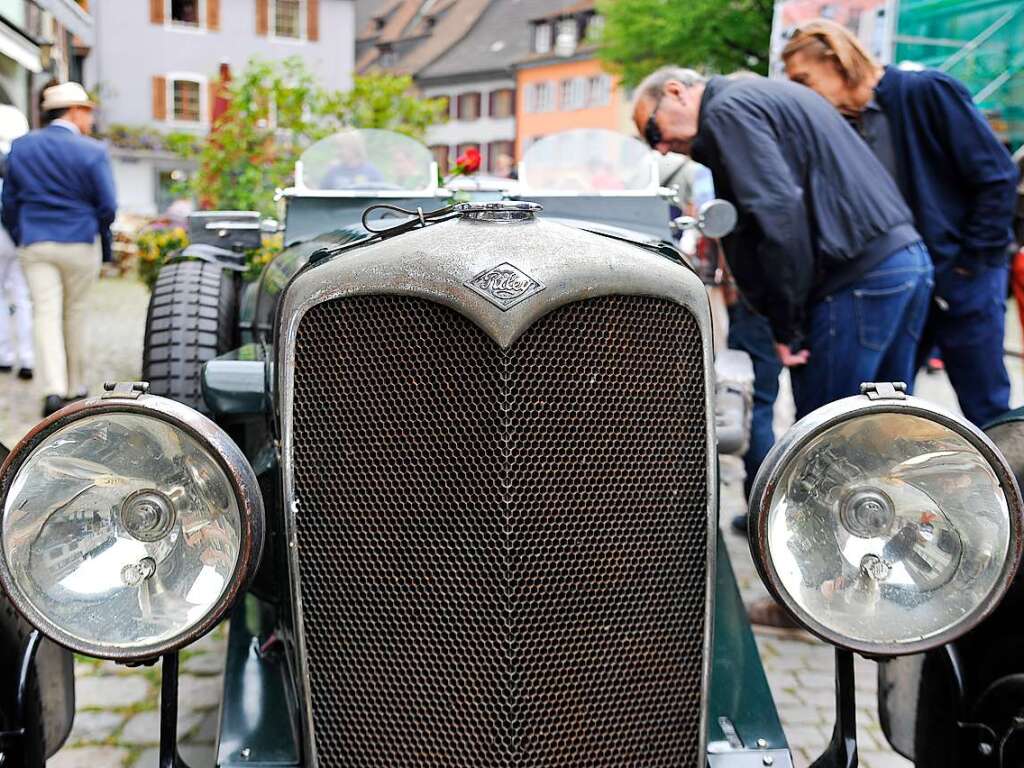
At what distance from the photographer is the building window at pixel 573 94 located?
46.3 m

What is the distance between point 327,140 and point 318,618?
104 inches

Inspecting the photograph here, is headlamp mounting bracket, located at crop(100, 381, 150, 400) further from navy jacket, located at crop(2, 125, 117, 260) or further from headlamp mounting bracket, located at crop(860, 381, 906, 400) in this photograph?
navy jacket, located at crop(2, 125, 117, 260)

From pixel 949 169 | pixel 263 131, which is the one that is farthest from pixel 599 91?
pixel 949 169

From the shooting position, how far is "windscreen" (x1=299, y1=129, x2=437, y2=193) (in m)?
4.20

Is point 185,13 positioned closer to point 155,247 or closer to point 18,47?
point 18,47

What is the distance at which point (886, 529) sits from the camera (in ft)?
6.38

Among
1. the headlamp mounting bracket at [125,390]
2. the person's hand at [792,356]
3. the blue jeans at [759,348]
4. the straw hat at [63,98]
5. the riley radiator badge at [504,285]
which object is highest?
the straw hat at [63,98]

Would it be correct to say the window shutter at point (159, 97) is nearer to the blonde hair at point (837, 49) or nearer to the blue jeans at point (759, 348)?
→ the blue jeans at point (759, 348)

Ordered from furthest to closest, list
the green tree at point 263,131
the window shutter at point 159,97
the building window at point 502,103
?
the building window at point 502,103 < the window shutter at point 159,97 < the green tree at point 263,131

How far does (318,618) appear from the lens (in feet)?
6.64

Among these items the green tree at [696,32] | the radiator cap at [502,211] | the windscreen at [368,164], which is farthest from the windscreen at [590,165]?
the green tree at [696,32]

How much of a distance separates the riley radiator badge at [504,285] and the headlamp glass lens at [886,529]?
0.54m

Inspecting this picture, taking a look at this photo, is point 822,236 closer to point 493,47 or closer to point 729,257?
point 729,257

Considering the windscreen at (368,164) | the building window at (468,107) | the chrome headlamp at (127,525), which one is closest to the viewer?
the chrome headlamp at (127,525)
